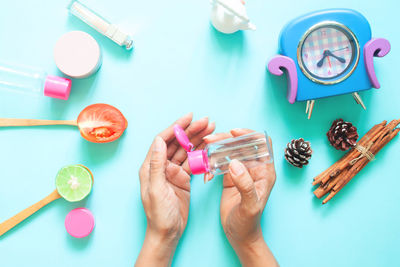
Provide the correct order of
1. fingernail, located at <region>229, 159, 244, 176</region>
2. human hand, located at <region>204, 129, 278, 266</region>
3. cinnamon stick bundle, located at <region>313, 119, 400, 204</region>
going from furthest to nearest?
cinnamon stick bundle, located at <region>313, 119, 400, 204</region> → human hand, located at <region>204, 129, 278, 266</region> → fingernail, located at <region>229, 159, 244, 176</region>

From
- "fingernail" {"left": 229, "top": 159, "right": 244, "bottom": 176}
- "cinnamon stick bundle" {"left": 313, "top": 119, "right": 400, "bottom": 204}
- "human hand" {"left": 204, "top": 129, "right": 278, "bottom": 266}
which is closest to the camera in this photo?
"fingernail" {"left": 229, "top": 159, "right": 244, "bottom": 176}

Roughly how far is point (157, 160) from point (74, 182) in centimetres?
30

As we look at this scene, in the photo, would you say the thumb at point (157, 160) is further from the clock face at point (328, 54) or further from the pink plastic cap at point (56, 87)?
the clock face at point (328, 54)

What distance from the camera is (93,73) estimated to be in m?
0.92

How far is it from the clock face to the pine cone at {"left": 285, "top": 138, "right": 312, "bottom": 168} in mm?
186

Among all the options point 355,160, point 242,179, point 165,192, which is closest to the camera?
point 242,179

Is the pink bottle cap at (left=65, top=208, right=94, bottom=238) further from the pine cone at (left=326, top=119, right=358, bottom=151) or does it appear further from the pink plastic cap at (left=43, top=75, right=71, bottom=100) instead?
the pine cone at (left=326, top=119, right=358, bottom=151)

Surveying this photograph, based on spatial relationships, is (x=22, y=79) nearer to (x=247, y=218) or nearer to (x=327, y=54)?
(x=247, y=218)

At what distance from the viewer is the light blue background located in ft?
3.05

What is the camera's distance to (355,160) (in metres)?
0.92

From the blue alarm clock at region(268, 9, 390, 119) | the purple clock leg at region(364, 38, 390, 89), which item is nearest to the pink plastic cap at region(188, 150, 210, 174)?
the blue alarm clock at region(268, 9, 390, 119)

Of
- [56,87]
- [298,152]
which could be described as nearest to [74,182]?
[56,87]

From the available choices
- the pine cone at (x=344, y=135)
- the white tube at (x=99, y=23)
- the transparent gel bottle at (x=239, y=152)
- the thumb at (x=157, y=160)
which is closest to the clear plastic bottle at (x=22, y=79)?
the white tube at (x=99, y=23)

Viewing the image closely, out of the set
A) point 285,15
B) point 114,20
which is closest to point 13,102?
point 114,20
